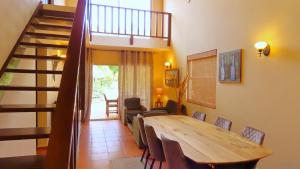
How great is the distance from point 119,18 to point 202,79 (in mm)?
3598

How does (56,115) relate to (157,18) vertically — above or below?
below

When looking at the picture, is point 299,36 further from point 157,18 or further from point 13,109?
point 157,18

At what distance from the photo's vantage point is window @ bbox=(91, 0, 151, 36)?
7.18 metres

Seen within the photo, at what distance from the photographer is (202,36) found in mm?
5469

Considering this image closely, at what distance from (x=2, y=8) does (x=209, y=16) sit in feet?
13.7

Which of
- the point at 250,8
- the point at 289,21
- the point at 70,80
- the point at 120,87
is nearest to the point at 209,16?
the point at 250,8

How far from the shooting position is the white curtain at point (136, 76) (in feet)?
26.4

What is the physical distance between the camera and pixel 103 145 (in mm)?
5160

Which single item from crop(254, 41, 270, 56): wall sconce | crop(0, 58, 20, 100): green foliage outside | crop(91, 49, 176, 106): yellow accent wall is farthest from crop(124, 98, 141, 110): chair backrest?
crop(0, 58, 20, 100): green foliage outside

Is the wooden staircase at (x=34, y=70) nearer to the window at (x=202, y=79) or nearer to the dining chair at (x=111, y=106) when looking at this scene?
the window at (x=202, y=79)

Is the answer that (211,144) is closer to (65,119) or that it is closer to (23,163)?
(23,163)

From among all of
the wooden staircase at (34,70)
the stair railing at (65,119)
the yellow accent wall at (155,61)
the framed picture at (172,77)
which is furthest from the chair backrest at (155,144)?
the yellow accent wall at (155,61)

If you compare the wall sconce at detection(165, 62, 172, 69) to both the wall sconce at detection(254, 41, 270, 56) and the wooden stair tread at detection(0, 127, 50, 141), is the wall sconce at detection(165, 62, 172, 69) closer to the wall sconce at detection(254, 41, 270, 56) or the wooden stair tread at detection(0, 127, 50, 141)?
the wall sconce at detection(254, 41, 270, 56)

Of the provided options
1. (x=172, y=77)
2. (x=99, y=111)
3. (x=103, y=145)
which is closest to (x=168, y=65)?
(x=172, y=77)
